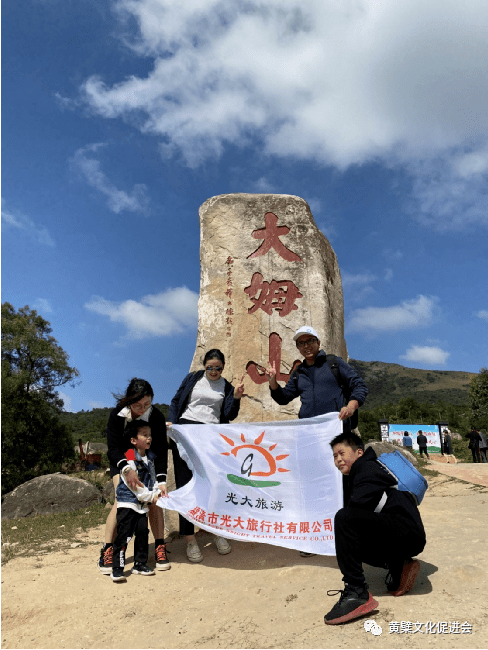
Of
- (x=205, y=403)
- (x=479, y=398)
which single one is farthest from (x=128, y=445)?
(x=479, y=398)

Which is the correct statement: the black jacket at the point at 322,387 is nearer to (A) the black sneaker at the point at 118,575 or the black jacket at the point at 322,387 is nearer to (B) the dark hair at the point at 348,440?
(B) the dark hair at the point at 348,440

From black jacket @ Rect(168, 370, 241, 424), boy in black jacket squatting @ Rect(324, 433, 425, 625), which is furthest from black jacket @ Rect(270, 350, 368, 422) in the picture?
boy in black jacket squatting @ Rect(324, 433, 425, 625)

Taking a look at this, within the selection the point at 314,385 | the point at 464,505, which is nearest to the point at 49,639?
the point at 314,385

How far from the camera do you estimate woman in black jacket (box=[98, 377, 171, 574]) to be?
3.80 m

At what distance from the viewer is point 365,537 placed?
2816 mm

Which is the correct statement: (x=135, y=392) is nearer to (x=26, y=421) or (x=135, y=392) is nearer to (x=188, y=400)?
(x=188, y=400)

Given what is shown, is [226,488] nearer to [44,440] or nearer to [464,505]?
[464,505]

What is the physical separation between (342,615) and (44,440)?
10.5 metres

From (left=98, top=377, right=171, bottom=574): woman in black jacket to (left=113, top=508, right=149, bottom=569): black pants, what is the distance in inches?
4.2

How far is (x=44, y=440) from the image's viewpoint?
11414 millimetres

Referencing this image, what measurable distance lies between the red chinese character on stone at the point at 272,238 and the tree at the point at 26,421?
25.6ft

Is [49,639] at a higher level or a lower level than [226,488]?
lower

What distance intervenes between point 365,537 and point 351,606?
39cm

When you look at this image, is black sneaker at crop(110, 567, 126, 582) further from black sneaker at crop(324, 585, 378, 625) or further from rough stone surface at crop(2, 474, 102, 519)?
rough stone surface at crop(2, 474, 102, 519)
